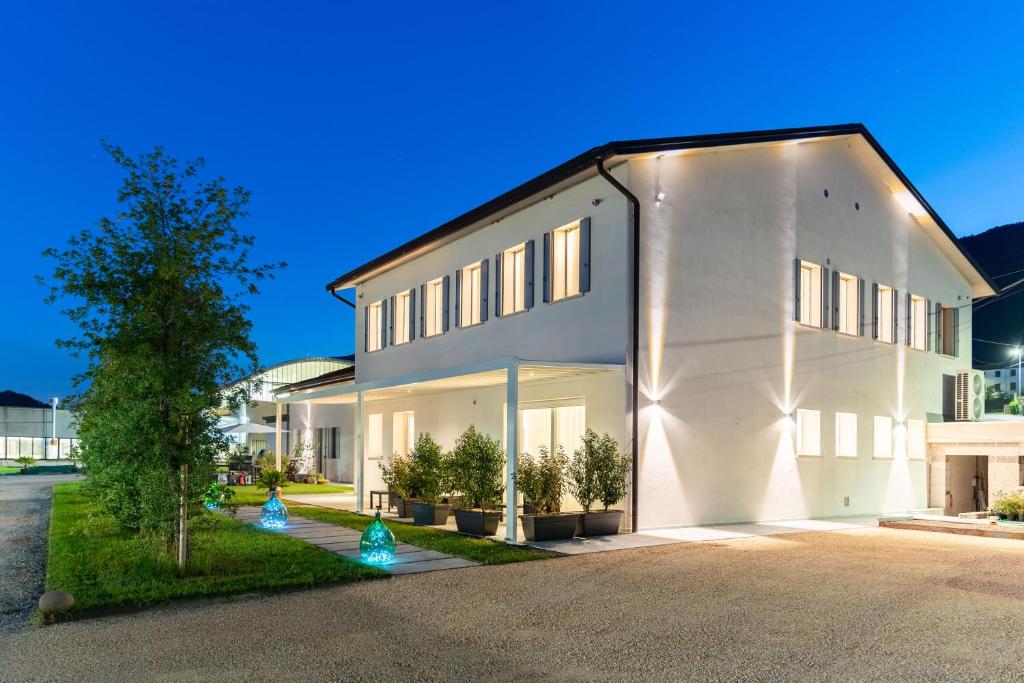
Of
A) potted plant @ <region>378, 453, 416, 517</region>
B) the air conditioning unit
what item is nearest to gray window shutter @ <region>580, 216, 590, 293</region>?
potted plant @ <region>378, 453, 416, 517</region>

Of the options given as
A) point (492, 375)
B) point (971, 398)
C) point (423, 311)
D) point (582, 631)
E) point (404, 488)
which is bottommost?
point (404, 488)

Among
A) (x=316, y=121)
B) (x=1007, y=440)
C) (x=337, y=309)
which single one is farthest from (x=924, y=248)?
(x=337, y=309)

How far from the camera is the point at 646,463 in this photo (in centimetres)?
1209

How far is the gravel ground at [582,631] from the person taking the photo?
16.1 feet

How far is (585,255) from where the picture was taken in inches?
507

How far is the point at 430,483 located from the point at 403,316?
716 centimetres

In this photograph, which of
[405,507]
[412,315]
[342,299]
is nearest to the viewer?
[405,507]

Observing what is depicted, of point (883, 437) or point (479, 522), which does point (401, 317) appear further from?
point (883, 437)

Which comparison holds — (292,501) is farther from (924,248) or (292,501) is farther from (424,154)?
(424,154)

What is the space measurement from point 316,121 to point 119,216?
86.1 meters

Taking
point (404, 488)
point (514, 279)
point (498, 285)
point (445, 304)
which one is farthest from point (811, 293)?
point (404, 488)

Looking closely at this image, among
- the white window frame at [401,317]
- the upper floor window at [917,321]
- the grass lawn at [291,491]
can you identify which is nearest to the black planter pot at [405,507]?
the grass lawn at [291,491]

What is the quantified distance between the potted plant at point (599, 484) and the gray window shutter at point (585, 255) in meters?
2.76

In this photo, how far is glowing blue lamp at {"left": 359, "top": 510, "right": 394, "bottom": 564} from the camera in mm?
8820
